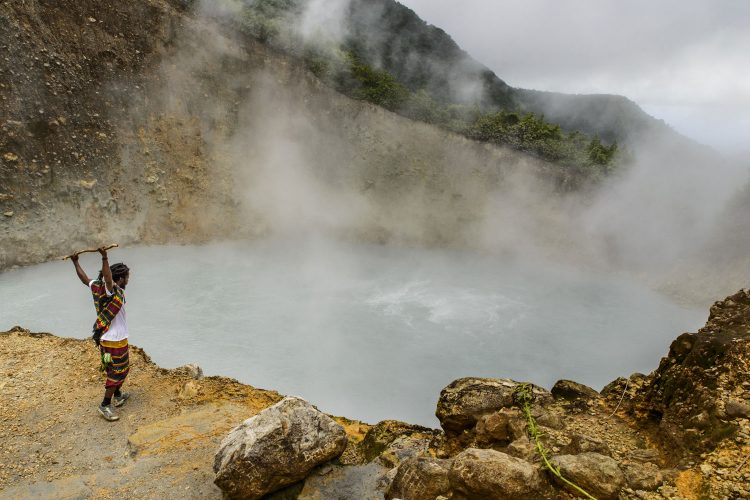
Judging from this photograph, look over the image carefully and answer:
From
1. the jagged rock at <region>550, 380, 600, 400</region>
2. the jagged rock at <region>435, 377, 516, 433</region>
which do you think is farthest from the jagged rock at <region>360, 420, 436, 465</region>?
the jagged rock at <region>550, 380, 600, 400</region>

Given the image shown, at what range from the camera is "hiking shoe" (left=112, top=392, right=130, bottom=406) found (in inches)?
194

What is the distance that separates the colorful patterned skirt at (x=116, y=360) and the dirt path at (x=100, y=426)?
15.6 inches

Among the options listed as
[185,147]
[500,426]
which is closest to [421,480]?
[500,426]

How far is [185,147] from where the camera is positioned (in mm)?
15844

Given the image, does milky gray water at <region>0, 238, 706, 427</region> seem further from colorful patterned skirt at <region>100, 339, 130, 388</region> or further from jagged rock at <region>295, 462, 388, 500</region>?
jagged rock at <region>295, 462, 388, 500</region>

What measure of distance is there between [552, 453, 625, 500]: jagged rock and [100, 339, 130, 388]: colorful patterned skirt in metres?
4.24

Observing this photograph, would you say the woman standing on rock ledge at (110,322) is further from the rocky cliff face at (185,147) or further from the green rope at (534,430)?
the rocky cliff face at (185,147)

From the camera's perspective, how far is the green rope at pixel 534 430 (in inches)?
117

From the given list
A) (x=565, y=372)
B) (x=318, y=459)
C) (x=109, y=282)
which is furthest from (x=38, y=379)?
(x=565, y=372)

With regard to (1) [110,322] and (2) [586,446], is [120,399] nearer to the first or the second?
(1) [110,322]

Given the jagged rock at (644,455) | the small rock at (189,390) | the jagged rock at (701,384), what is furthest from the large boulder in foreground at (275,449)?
the jagged rock at (701,384)

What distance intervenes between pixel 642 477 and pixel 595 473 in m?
0.34

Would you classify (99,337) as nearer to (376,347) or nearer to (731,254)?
(376,347)

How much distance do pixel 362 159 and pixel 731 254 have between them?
1326 centimetres
